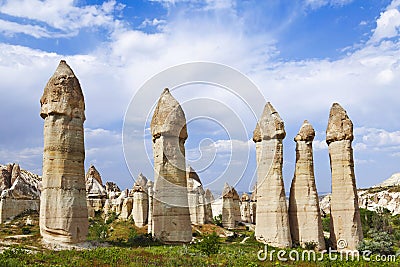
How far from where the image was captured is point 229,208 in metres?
47.8

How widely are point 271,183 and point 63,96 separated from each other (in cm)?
1363

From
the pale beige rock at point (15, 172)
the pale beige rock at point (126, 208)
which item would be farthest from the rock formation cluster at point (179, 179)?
the pale beige rock at point (15, 172)

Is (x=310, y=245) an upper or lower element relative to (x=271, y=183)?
lower

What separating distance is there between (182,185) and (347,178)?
1107cm

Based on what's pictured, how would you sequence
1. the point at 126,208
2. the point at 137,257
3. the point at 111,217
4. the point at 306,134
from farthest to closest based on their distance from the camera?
the point at 111,217, the point at 126,208, the point at 306,134, the point at 137,257

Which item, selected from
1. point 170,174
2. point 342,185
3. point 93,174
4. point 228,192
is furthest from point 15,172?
point 342,185

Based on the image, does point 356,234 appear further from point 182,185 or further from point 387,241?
point 182,185

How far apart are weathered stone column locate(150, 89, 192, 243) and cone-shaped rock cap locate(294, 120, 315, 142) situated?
8087 mm

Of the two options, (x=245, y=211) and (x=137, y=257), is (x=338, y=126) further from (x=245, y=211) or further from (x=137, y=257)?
(x=245, y=211)

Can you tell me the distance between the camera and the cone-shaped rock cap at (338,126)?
1135 inches

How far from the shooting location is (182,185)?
24.8 metres

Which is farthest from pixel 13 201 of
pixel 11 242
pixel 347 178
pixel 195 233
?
pixel 347 178

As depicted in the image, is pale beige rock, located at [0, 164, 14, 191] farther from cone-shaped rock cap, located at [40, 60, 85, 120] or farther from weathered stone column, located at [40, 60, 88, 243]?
weathered stone column, located at [40, 60, 88, 243]

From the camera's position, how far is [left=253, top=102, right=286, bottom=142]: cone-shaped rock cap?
28.6 m
